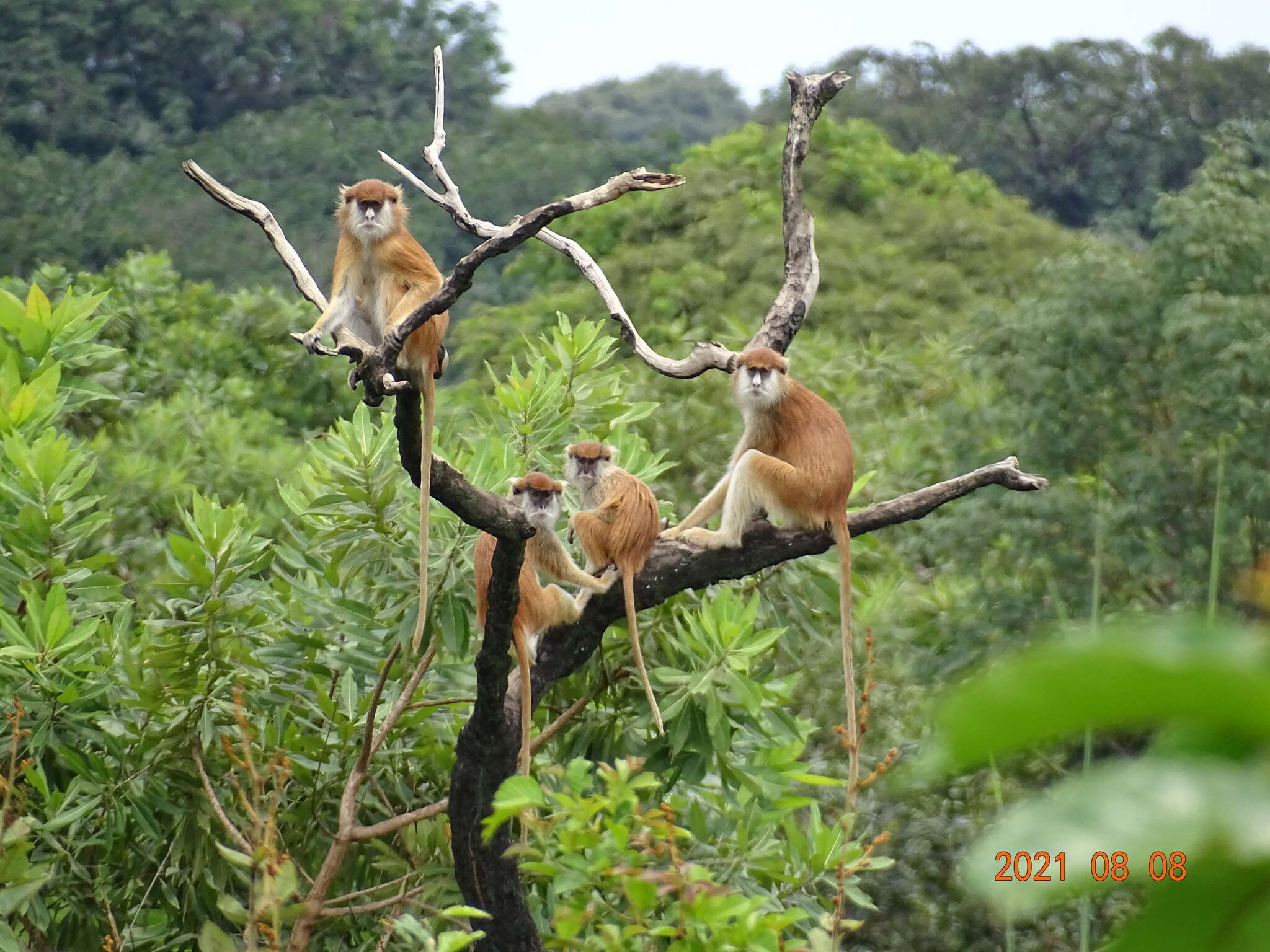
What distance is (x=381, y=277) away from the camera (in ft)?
14.7

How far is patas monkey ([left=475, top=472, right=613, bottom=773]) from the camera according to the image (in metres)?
4.02

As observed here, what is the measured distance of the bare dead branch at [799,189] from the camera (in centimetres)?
429

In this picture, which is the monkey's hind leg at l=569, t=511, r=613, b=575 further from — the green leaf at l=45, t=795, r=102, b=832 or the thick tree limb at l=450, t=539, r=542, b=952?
the green leaf at l=45, t=795, r=102, b=832

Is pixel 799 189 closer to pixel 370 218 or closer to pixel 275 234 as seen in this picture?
pixel 370 218

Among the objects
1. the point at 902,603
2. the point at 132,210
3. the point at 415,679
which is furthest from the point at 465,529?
the point at 132,210

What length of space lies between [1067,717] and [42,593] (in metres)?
4.51

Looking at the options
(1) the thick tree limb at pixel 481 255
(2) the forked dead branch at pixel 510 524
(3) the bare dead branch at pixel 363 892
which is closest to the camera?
(1) the thick tree limb at pixel 481 255

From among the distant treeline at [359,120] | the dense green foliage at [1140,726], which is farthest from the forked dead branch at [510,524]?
the distant treeline at [359,120]

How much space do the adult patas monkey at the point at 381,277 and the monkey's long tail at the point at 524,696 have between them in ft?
2.75

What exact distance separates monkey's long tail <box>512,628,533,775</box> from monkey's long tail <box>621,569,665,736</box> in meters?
0.29

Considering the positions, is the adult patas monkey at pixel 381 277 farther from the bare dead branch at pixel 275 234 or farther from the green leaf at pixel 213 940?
the green leaf at pixel 213 940

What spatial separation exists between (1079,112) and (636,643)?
118 feet

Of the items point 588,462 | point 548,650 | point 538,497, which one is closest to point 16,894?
point 548,650

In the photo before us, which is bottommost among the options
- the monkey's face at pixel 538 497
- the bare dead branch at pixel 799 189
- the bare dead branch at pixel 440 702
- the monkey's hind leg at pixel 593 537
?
the bare dead branch at pixel 440 702
